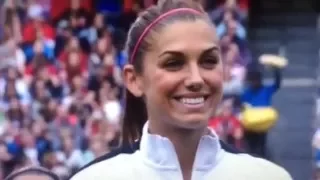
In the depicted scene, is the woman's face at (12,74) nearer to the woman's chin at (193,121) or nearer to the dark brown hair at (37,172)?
the dark brown hair at (37,172)

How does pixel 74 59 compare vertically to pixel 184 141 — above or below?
below

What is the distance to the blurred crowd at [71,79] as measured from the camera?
24.5 ft

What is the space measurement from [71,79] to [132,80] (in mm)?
6559

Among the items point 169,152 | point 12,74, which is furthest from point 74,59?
point 169,152

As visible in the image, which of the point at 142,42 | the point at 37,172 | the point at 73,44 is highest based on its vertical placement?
the point at 142,42

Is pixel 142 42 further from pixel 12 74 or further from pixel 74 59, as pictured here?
pixel 74 59

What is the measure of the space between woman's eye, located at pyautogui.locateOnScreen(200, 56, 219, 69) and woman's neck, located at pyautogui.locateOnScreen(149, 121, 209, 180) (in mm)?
126

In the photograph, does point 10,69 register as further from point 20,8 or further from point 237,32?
point 237,32

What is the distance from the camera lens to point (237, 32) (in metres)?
9.17

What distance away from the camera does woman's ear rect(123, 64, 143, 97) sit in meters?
2.13

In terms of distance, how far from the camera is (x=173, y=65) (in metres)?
2.03

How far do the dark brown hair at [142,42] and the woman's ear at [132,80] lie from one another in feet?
0.04

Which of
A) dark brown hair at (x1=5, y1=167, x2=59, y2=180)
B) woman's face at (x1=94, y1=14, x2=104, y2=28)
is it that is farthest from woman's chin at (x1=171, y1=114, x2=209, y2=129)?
woman's face at (x1=94, y1=14, x2=104, y2=28)

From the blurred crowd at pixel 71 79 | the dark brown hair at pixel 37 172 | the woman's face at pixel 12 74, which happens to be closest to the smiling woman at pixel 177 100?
the dark brown hair at pixel 37 172
